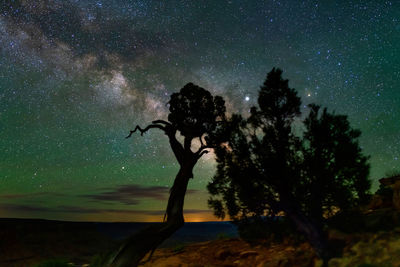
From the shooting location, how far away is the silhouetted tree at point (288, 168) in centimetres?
1189

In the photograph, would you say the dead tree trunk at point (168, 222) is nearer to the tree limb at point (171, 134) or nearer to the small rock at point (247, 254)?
the tree limb at point (171, 134)

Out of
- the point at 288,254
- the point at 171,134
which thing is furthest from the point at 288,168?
the point at 171,134

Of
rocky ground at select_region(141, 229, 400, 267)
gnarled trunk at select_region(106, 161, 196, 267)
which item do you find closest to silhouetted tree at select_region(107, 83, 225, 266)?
gnarled trunk at select_region(106, 161, 196, 267)

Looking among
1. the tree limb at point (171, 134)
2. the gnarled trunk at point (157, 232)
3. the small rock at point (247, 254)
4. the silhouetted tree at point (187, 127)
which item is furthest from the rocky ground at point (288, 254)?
the tree limb at point (171, 134)

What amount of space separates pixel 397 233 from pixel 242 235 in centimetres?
705

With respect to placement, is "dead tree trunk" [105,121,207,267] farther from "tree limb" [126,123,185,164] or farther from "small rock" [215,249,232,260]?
"small rock" [215,249,232,260]

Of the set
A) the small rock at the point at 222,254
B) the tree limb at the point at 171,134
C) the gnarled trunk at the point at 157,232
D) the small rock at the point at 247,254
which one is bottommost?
the small rock at the point at 222,254

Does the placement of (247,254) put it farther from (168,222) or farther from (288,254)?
(168,222)

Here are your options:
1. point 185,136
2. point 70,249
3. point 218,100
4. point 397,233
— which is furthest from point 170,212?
point 70,249

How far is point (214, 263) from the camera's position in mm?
14070

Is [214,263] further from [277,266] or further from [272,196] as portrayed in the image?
[272,196]

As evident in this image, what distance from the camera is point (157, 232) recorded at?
11.5 metres

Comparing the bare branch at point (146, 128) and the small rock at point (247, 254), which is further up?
the bare branch at point (146, 128)

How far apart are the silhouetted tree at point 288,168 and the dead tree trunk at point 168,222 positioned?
1.85 m
